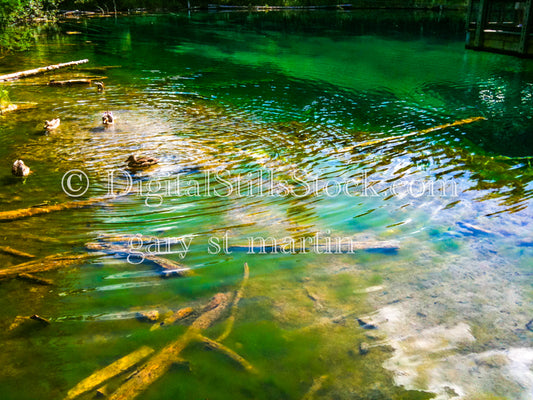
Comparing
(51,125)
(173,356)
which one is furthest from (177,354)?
(51,125)

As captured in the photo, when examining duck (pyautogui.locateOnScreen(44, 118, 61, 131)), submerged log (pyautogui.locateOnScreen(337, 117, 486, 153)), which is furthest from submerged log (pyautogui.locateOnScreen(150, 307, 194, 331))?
duck (pyautogui.locateOnScreen(44, 118, 61, 131))

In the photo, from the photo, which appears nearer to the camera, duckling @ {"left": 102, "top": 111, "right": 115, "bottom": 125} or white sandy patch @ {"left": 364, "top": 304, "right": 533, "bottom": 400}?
white sandy patch @ {"left": 364, "top": 304, "right": 533, "bottom": 400}

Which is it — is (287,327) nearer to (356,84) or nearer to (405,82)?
(356,84)

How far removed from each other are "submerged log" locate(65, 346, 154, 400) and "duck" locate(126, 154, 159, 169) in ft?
20.5

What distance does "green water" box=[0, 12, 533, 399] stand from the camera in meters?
4.84

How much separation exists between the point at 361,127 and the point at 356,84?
29.1 ft

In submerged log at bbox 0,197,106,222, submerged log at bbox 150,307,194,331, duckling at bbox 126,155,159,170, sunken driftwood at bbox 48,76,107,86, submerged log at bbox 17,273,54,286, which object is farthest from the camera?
sunken driftwood at bbox 48,76,107,86

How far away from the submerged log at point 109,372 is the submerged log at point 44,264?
2.38m

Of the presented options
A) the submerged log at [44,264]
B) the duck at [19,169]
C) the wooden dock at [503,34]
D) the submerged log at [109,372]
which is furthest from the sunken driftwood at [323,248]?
the wooden dock at [503,34]

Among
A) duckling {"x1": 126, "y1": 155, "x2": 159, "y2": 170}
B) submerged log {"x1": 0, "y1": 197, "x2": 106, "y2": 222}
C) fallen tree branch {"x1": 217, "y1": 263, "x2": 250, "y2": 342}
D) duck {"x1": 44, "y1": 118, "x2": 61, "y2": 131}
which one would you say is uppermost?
duck {"x1": 44, "y1": 118, "x2": 61, "y2": 131}

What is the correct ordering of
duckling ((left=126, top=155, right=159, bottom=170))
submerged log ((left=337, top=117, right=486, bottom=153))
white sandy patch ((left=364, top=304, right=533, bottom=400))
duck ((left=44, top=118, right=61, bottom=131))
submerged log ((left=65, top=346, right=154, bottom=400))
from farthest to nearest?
A: 1. duck ((left=44, top=118, right=61, bottom=131))
2. submerged log ((left=337, top=117, right=486, bottom=153))
3. duckling ((left=126, top=155, right=159, bottom=170))
4. white sandy patch ((left=364, top=304, right=533, bottom=400))
5. submerged log ((left=65, top=346, right=154, bottom=400))

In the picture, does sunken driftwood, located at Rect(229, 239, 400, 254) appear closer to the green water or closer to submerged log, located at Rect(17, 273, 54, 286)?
the green water

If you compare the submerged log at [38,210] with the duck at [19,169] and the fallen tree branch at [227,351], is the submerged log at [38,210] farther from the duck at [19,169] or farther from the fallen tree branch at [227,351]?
the fallen tree branch at [227,351]

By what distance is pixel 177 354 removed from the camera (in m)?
4.92
